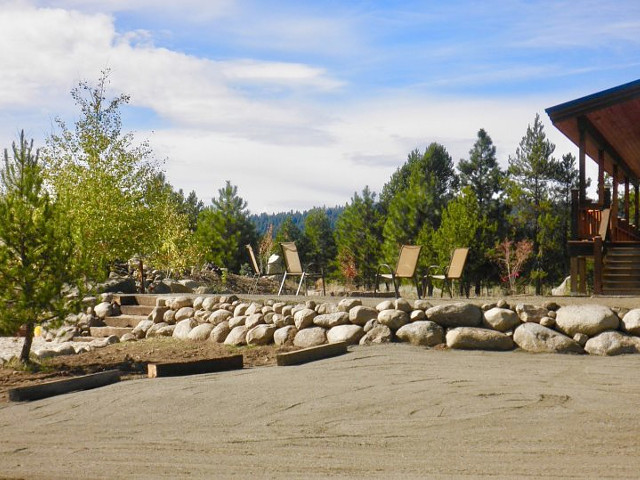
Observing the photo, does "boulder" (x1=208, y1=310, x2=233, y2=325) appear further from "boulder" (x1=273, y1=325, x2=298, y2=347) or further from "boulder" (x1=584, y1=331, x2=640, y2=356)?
"boulder" (x1=584, y1=331, x2=640, y2=356)

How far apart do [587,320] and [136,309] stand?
7.31 metres

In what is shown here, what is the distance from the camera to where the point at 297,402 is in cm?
625

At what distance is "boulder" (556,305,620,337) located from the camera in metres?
8.32

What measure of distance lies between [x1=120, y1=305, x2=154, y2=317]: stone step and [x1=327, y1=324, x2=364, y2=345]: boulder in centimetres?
442

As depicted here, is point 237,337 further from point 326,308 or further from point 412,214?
point 412,214

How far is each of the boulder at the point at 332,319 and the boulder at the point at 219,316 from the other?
5.90 feet

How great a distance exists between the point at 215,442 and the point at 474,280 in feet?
91.5

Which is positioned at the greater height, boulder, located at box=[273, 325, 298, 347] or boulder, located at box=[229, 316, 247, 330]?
boulder, located at box=[229, 316, 247, 330]

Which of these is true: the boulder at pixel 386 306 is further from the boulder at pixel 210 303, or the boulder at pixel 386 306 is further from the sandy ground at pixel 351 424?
the boulder at pixel 210 303

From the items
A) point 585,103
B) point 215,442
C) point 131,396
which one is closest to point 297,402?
point 215,442

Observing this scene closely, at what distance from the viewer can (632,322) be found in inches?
325

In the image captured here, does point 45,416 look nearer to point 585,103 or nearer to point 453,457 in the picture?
point 453,457

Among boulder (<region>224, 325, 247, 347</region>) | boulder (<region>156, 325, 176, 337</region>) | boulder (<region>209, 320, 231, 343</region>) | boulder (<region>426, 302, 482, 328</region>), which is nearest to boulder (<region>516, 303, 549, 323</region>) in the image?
boulder (<region>426, 302, 482, 328</region>)

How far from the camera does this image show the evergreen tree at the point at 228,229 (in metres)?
34.1
